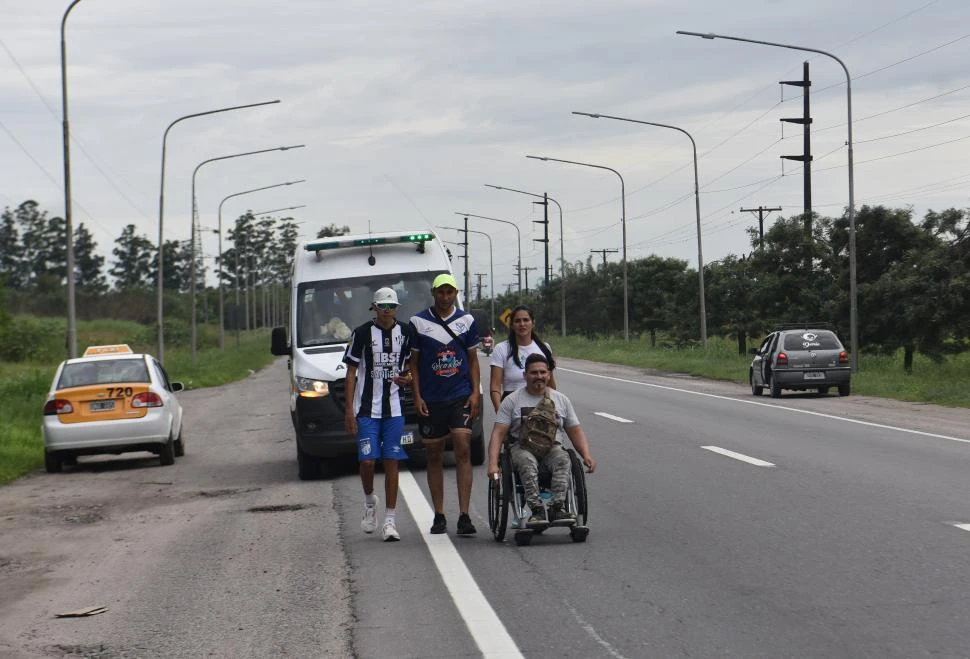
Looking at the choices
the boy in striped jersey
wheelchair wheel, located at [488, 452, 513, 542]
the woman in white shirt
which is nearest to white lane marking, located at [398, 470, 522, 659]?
wheelchair wheel, located at [488, 452, 513, 542]

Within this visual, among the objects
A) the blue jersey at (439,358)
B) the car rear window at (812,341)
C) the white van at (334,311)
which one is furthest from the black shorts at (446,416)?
the car rear window at (812,341)

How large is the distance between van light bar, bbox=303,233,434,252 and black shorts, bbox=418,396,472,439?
656 centimetres

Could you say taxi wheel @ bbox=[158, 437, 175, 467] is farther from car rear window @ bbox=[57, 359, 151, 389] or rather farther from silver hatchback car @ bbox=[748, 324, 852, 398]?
silver hatchback car @ bbox=[748, 324, 852, 398]

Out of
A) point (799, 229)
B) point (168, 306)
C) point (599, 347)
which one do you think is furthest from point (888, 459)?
point (168, 306)

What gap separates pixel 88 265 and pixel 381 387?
157 metres

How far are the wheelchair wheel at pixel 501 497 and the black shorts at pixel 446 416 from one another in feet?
1.30

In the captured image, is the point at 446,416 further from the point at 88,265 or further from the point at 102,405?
the point at 88,265

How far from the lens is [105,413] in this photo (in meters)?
17.9

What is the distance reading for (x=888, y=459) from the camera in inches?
626

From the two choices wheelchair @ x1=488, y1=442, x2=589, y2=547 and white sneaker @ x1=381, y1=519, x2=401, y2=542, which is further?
white sneaker @ x1=381, y1=519, x2=401, y2=542

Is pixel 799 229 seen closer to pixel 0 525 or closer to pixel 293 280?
pixel 293 280

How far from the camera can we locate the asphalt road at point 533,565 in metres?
7.04

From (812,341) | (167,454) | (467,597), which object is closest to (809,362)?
(812,341)

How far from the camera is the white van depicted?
1514 cm
